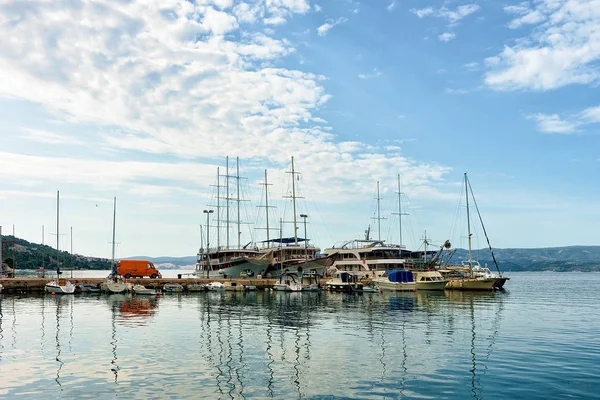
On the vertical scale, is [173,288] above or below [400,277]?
below

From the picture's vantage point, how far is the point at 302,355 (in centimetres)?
2708

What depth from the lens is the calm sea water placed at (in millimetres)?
20000

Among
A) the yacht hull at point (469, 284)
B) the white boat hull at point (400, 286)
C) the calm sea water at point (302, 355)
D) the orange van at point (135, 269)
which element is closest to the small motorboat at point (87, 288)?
the orange van at point (135, 269)

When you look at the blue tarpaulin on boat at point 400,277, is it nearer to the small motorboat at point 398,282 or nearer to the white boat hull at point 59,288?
the small motorboat at point 398,282

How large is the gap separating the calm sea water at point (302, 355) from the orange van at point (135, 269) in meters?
51.8

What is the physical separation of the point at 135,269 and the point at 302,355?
80762 mm

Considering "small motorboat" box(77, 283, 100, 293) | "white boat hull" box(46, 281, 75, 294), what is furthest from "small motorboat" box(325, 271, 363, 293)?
"white boat hull" box(46, 281, 75, 294)

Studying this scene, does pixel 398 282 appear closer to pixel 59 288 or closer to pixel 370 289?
pixel 370 289

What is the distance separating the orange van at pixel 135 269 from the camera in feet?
327

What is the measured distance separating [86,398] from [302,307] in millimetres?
38939

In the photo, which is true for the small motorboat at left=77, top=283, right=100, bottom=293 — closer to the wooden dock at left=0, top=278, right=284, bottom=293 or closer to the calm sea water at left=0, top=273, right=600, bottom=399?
the wooden dock at left=0, top=278, right=284, bottom=293

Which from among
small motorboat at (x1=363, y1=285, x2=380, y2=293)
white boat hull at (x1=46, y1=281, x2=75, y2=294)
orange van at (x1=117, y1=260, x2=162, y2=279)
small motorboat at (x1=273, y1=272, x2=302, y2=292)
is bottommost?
small motorboat at (x1=363, y1=285, x2=380, y2=293)

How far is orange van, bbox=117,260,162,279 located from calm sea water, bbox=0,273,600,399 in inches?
2041

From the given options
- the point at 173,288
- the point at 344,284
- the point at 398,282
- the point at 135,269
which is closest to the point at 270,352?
the point at 344,284
